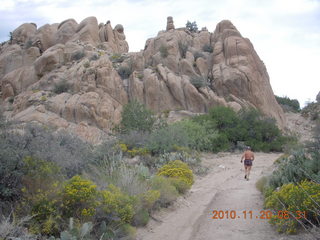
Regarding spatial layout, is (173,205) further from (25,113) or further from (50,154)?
(25,113)

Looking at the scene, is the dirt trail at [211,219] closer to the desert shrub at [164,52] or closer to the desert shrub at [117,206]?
the desert shrub at [117,206]

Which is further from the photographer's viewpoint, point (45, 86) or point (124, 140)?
point (45, 86)

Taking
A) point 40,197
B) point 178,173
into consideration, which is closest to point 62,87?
point 178,173

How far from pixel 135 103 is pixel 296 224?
892 inches

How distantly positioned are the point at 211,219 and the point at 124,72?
37097 millimetres

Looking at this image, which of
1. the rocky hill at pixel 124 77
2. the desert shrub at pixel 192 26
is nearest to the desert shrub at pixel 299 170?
the rocky hill at pixel 124 77

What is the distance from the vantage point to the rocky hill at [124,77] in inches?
1523

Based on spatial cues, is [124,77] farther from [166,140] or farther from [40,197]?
[40,197]

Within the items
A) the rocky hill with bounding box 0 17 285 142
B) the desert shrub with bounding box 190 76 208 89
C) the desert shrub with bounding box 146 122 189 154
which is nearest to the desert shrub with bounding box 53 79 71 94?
the rocky hill with bounding box 0 17 285 142

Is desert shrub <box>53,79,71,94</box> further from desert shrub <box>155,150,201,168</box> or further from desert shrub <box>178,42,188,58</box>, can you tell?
desert shrub <box>155,150,201,168</box>

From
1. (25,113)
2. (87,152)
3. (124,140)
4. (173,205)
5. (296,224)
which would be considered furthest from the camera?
(25,113)

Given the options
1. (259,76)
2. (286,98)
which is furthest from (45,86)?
(286,98)

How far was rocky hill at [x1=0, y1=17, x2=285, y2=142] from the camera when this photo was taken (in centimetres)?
3868

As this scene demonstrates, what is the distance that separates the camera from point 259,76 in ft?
148
